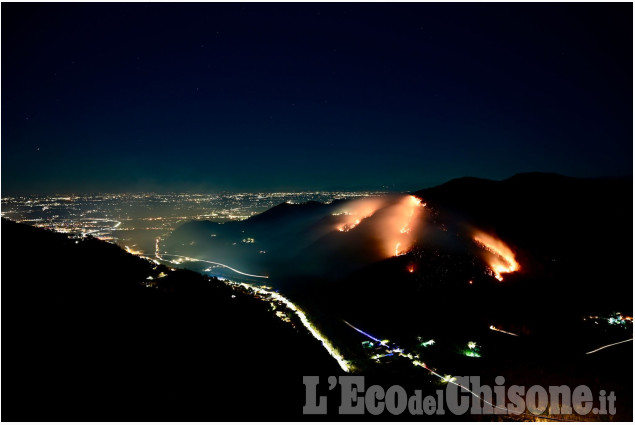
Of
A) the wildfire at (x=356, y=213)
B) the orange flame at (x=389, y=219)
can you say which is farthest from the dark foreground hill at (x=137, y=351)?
the wildfire at (x=356, y=213)

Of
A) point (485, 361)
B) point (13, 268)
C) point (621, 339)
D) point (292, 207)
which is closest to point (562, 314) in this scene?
point (621, 339)

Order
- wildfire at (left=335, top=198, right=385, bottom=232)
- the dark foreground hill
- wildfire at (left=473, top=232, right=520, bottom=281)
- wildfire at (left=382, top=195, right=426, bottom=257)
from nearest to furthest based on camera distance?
the dark foreground hill, wildfire at (left=473, top=232, right=520, bottom=281), wildfire at (left=382, top=195, right=426, bottom=257), wildfire at (left=335, top=198, right=385, bottom=232)

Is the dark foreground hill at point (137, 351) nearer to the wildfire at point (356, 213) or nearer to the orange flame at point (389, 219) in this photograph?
the orange flame at point (389, 219)

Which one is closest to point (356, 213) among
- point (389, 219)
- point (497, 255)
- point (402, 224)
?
point (389, 219)

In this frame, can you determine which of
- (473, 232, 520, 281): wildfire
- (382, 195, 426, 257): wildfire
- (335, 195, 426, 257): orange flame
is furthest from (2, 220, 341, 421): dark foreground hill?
(473, 232, 520, 281): wildfire

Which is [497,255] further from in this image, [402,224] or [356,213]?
[356,213]

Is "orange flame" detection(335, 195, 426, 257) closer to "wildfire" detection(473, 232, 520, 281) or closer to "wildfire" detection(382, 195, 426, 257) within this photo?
"wildfire" detection(382, 195, 426, 257)

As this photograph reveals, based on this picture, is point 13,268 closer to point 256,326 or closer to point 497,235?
point 256,326
